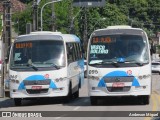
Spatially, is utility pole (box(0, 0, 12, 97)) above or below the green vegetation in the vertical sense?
above

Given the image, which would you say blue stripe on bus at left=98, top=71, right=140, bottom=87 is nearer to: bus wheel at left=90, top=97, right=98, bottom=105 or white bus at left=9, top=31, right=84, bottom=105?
bus wheel at left=90, top=97, right=98, bottom=105

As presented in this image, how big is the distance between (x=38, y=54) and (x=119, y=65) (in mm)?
3447

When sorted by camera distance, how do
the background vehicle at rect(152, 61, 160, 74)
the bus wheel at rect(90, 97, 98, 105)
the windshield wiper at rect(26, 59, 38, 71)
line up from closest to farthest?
the bus wheel at rect(90, 97, 98, 105), the windshield wiper at rect(26, 59, 38, 71), the background vehicle at rect(152, 61, 160, 74)

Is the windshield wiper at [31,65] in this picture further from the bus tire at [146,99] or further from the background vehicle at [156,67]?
the background vehicle at [156,67]

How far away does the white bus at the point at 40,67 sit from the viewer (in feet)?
77.3

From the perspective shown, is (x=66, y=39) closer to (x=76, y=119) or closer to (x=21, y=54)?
(x=21, y=54)

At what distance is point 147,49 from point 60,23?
57.7m

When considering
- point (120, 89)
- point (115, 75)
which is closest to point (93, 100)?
point (120, 89)

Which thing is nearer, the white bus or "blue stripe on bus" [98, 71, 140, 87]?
"blue stripe on bus" [98, 71, 140, 87]

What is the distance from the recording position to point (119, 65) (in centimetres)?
2261

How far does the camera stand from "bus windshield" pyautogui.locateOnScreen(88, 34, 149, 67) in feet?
74.8

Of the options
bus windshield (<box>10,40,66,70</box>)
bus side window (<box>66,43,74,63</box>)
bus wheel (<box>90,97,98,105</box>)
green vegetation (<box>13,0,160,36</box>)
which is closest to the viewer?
bus wheel (<box>90,97,98,105</box>)

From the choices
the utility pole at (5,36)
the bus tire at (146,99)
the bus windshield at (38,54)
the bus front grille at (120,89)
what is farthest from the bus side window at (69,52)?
the utility pole at (5,36)

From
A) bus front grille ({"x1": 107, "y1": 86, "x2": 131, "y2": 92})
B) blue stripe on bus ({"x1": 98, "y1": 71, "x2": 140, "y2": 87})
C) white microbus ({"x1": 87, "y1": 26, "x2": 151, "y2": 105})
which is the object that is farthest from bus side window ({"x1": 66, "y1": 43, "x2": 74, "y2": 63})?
bus front grille ({"x1": 107, "y1": 86, "x2": 131, "y2": 92})
